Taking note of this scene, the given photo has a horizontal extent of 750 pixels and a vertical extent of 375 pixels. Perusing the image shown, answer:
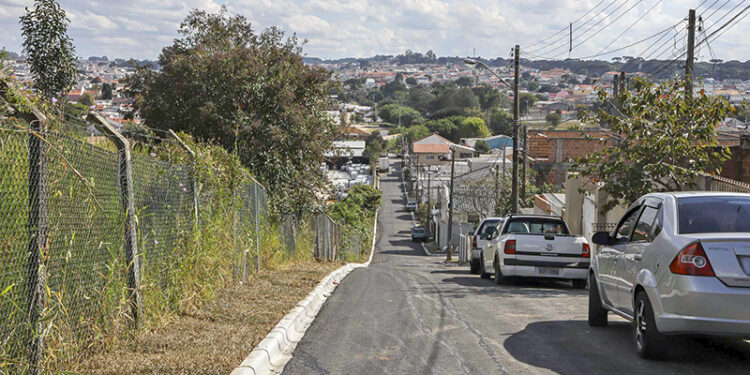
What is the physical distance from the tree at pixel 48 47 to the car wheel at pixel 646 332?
54.0 ft

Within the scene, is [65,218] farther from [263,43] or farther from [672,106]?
[263,43]

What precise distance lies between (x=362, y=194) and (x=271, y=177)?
5805 cm

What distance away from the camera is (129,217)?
26.0 ft

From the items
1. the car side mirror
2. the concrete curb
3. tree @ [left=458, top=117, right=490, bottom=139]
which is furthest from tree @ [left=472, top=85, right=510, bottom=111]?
the car side mirror

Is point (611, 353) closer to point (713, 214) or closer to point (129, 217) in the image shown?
point (713, 214)

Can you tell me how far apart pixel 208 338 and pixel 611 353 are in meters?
4.06

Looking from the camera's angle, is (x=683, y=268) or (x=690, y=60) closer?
(x=683, y=268)

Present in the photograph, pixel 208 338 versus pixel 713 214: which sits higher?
pixel 713 214

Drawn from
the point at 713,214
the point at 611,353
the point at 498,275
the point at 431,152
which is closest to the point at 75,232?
the point at 611,353

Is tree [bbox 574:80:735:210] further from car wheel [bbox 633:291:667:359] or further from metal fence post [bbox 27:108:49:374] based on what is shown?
metal fence post [bbox 27:108:49:374]

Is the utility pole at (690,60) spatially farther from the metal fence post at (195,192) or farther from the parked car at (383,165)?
the parked car at (383,165)

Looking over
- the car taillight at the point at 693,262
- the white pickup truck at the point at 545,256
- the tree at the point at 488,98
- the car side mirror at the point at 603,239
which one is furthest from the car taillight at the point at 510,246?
the tree at the point at 488,98

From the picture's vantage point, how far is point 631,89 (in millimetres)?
18406

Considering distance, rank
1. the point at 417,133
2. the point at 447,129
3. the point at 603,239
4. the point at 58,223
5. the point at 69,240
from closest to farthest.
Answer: the point at 58,223 < the point at 69,240 < the point at 603,239 < the point at 447,129 < the point at 417,133
